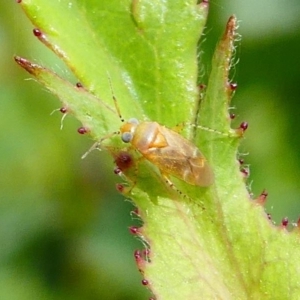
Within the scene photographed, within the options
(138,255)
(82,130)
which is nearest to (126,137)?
(82,130)

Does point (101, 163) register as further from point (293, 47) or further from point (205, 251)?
point (205, 251)

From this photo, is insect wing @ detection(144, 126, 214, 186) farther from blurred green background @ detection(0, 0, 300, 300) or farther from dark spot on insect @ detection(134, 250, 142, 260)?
blurred green background @ detection(0, 0, 300, 300)

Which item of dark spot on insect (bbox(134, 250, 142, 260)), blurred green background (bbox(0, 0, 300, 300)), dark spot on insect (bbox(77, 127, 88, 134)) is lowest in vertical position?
dark spot on insect (bbox(134, 250, 142, 260))

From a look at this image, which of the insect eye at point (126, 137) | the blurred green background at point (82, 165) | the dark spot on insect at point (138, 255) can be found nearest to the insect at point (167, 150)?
the insect eye at point (126, 137)

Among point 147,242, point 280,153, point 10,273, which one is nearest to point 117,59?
point 147,242

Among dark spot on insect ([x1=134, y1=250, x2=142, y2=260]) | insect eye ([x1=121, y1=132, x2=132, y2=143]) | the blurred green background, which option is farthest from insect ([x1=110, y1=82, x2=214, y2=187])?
the blurred green background

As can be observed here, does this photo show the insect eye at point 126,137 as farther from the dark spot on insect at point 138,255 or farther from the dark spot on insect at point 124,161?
the dark spot on insect at point 138,255

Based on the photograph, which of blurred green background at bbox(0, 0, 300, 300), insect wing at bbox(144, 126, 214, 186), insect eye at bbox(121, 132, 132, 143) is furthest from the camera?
blurred green background at bbox(0, 0, 300, 300)

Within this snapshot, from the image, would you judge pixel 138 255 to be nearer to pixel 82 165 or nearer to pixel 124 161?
pixel 124 161

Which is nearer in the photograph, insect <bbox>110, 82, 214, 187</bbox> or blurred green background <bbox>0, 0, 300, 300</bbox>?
insect <bbox>110, 82, 214, 187</bbox>
